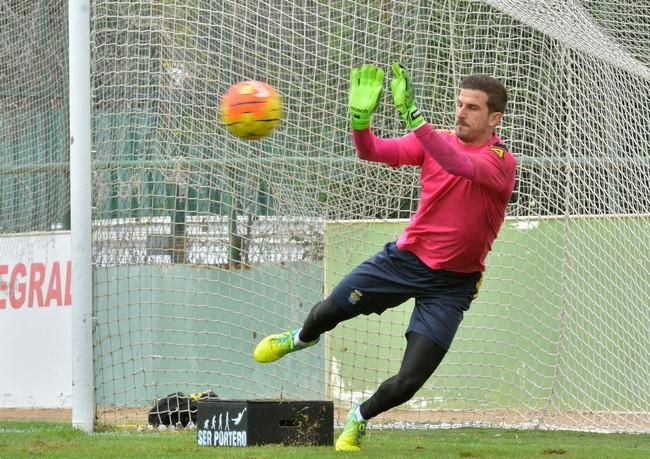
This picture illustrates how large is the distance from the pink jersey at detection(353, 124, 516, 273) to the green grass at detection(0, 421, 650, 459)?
1236 mm

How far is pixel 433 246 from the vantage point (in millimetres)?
7164

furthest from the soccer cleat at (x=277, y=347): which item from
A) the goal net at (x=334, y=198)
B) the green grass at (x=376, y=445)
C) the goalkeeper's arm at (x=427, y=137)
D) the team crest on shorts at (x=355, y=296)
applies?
the goal net at (x=334, y=198)

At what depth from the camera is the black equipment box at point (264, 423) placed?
7559 mm

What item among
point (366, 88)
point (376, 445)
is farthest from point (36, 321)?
point (366, 88)

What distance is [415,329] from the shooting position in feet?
23.3

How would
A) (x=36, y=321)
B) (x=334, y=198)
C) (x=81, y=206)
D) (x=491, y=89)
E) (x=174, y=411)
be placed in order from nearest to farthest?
(x=491, y=89), (x=81, y=206), (x=174, y=411), (x=334, y=198), (x=36, y=321)

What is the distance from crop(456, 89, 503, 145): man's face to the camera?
23.2ft

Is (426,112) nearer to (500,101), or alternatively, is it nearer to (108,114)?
(108,114)

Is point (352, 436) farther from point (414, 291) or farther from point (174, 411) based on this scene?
point (174, 411)

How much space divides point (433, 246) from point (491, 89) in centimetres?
100

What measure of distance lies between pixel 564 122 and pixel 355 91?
4652 mm

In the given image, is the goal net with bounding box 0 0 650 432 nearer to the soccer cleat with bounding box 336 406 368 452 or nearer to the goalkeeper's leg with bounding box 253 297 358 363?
the goalkeeper's leg with bounding box 253 297 358 363

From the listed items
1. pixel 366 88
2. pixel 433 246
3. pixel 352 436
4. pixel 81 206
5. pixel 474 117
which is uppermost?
pixel 366 88

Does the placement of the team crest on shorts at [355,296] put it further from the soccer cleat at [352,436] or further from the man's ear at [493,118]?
the man's ear at [493,118]
